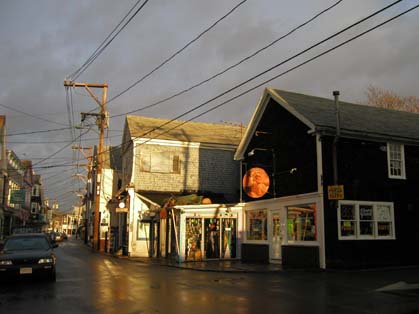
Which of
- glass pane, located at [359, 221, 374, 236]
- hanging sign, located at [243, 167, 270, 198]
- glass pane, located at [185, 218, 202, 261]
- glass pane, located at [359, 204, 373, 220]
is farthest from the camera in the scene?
glass pane, located at [185, 218, 202, 261]

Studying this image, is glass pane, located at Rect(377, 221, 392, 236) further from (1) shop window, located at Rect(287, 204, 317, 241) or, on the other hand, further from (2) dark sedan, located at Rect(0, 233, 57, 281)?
(2) dark sedan, located at Rect(0, 233, 57, 281)

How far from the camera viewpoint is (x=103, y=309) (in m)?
9.76

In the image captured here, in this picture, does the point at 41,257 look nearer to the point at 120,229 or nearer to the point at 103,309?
the point at 103,309

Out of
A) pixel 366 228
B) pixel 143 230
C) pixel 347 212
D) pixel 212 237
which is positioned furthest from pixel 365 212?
pixel 143 230

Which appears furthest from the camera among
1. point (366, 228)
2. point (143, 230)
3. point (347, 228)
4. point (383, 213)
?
point (143, 230)

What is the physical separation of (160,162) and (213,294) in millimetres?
20410

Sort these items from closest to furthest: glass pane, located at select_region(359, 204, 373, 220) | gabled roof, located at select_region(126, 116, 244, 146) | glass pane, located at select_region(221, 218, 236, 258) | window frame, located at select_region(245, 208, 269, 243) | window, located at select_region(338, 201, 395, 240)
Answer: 1. window, located at select_region(338, 201, 395, 240)
2. glass pane, located at select_region(359, 204, 373, 220)
3. window frame, located at select_region(245, 208, 269, 243)
4. glass pane, located at select_region(221, 218, 236, 258)
5. gabled roof, located at select_region(126, 116, 244, 146)

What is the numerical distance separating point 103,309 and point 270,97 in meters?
15.7

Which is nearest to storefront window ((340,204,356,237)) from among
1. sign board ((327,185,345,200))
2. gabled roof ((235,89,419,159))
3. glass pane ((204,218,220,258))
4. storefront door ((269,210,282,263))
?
sign board ((327,185,345,200))

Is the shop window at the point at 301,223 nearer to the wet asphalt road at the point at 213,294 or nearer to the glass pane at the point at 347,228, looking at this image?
the glass pane at the point at 347,228

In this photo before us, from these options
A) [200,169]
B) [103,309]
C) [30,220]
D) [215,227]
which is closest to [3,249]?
[103,309]

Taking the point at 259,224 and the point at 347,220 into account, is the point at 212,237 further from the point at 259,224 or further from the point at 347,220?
the point at 347,220

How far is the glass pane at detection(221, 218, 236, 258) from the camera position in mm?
25266

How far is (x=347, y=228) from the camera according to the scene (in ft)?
61.8
